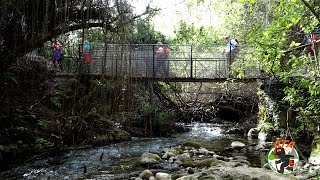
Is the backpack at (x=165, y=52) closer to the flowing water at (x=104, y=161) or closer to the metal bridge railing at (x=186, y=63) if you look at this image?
the metal bridge railing at (x=186, y=63)

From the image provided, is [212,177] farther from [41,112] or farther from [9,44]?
[41,112]

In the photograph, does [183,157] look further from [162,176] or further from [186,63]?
[186,63]

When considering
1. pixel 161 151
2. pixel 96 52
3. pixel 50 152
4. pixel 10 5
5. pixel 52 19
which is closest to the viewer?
pixel 10 5

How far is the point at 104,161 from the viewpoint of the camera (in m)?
6.65

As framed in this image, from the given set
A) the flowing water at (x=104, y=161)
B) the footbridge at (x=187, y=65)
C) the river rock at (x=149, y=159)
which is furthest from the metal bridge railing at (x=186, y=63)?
the river rock at (x=149, y=159)

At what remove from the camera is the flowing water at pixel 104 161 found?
5.54 meters

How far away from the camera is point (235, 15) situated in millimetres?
13750

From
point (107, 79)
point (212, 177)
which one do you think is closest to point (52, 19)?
point (107, 79)

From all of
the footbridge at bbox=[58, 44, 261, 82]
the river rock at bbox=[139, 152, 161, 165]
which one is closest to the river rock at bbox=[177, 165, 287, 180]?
the river rock at bbox=[139, 152, 161, 165]

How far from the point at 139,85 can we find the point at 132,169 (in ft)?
17.2

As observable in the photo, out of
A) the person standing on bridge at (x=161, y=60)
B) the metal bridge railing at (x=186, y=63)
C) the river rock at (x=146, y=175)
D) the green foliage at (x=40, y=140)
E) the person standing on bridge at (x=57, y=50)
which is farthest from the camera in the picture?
the person standing on bridge at (x=161, y=60)

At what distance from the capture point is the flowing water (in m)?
5.54

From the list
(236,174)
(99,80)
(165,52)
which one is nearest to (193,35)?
(165,52)

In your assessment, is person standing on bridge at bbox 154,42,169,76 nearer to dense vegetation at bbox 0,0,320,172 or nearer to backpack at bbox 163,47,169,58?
backpack at bbox 163,47,169,58
